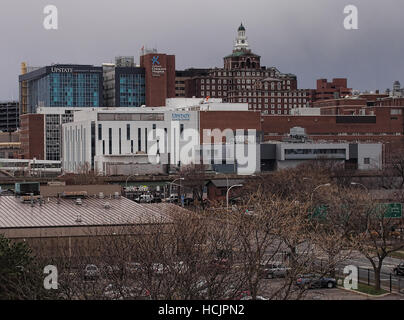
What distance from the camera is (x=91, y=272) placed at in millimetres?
26391

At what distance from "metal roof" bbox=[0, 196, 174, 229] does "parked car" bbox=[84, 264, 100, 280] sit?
19.4 ft

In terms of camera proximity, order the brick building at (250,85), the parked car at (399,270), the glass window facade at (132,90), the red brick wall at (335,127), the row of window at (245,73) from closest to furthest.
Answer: the parked car at (399,270)
the red brick wall at (335,127)
the glass window facade at (132,90)
the brick building at (250,85)
the row of window at (245,73)

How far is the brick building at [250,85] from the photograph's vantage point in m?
170

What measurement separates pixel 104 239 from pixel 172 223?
3806 millimetres

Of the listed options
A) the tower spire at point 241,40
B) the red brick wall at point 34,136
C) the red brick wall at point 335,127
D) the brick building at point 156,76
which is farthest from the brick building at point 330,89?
the red brick wall at point 34,136

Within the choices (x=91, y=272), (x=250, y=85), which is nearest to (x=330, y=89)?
(x=250, y=85)

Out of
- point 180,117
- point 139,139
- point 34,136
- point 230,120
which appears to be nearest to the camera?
point 139,139

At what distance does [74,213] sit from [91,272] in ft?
49.8

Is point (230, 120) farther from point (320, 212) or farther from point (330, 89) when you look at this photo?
point (320, 212)

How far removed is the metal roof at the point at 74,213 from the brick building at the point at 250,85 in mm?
116598

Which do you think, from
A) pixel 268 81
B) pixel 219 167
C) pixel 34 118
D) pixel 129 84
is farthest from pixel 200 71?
pixel 219 167

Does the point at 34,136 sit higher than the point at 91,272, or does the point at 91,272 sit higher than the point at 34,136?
the point at 34,136

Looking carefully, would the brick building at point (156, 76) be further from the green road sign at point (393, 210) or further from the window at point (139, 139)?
the green road sign at point (393, 210)
